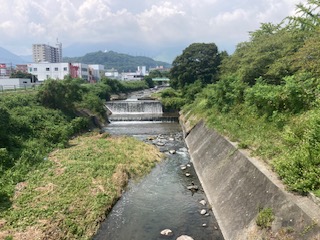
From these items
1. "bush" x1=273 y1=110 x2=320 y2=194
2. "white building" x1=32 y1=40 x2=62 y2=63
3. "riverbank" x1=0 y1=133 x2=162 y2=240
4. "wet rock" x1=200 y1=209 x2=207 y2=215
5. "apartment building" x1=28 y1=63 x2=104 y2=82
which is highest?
"white building" x1=32 y1=40 x2=62 y2=63

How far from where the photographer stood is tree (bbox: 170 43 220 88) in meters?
45.2

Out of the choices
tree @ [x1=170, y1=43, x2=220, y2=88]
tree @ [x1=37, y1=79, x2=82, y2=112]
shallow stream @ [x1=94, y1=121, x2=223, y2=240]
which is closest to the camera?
shallow stream @ [x1=94, y1=121, x2=223, y2=240]

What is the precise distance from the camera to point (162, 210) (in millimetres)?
12672

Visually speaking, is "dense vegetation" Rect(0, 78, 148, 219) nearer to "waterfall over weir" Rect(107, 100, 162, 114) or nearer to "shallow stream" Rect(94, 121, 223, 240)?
"shallow stream" Rect(94, 121, 223, 240)

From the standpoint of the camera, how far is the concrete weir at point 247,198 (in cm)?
749

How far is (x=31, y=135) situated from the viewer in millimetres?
21141

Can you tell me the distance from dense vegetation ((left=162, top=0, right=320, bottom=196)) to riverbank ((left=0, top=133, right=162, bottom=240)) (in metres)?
7.21

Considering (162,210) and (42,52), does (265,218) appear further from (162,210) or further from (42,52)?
(42,52)

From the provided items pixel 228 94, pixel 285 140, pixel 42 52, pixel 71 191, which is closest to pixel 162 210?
pixel 71 191

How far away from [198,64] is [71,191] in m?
37.1

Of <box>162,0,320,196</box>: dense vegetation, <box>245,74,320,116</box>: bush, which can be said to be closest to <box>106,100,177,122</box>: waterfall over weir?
<box>162,0,320,196</box>: dense vegetation

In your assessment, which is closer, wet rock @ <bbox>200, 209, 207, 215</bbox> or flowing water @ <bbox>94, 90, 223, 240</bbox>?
flowing water @ <bbox>94, 90, 223, 240</bbox>

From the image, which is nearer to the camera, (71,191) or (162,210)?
(162,210)

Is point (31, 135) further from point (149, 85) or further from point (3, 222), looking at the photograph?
point (149, 85)
